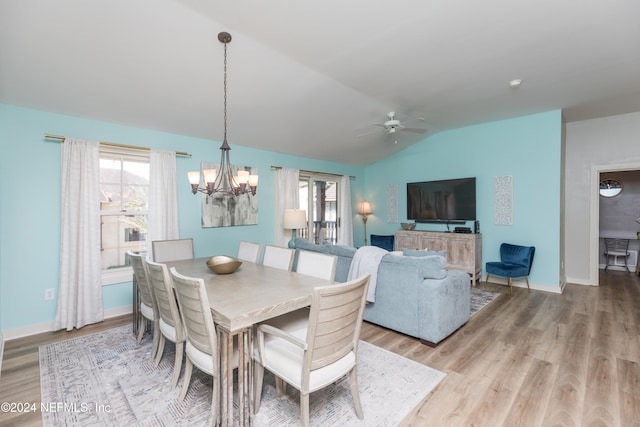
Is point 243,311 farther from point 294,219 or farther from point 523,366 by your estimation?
point 294,219

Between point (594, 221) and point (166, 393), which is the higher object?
point (594, 221)

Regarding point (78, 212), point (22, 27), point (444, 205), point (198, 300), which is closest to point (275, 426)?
point (198, 300)

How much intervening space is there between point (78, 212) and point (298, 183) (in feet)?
10.8

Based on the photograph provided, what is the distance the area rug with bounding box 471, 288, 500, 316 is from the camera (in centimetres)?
375

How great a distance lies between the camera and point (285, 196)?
17.1 ft

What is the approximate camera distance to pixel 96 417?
1775mm

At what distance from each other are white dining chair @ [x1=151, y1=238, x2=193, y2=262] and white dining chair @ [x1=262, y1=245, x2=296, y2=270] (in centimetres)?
116

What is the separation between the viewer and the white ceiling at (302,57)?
2168mm

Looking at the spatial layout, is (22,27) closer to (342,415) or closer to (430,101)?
(342,415)

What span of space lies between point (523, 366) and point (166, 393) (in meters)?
2.84

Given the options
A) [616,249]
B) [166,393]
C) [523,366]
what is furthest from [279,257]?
[616,249]

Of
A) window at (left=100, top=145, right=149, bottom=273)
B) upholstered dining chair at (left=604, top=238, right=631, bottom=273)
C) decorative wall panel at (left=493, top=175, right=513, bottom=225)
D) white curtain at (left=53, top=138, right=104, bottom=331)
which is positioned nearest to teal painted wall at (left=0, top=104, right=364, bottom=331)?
white curtain at (left=53, top=138, right=104, bottom=331)

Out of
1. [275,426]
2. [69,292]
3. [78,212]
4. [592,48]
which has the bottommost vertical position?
[275,426]

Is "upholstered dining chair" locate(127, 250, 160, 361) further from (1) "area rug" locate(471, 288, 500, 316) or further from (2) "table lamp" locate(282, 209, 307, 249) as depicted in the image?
(1) "area rug" locate(471, 288, 500, 316)
